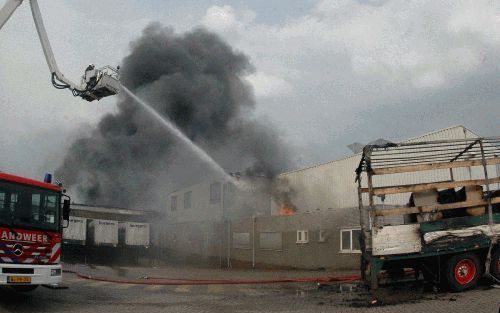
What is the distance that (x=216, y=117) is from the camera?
37.7 meters

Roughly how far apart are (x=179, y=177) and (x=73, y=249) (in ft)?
31.6

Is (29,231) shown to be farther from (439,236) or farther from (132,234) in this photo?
(132,234)

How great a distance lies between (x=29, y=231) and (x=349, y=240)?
12.7 m

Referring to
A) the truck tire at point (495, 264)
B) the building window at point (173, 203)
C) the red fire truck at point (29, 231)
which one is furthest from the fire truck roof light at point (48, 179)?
the building window at point (173, 203)

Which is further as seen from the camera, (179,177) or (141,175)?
(141,175)

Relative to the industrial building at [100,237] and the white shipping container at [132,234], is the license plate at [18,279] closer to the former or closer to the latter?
the industrial building at [100,237]

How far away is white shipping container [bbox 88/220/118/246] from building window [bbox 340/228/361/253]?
56.9 ft

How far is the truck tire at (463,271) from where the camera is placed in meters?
9.23

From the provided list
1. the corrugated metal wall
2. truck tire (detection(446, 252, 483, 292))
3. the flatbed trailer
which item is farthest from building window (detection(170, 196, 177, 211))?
truck tire (detection(446, 252, 483, 292))

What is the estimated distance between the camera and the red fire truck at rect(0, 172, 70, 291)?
870 centimetres

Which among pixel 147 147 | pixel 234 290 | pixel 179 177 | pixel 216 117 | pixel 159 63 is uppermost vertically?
pixel 159 63

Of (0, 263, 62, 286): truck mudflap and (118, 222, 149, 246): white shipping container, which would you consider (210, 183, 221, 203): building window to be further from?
(0, 263, 62, 286): truck mudflap

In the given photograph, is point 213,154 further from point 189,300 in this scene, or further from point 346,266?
point 189,300

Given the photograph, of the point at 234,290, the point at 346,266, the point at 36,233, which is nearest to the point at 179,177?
the point at 346,266
